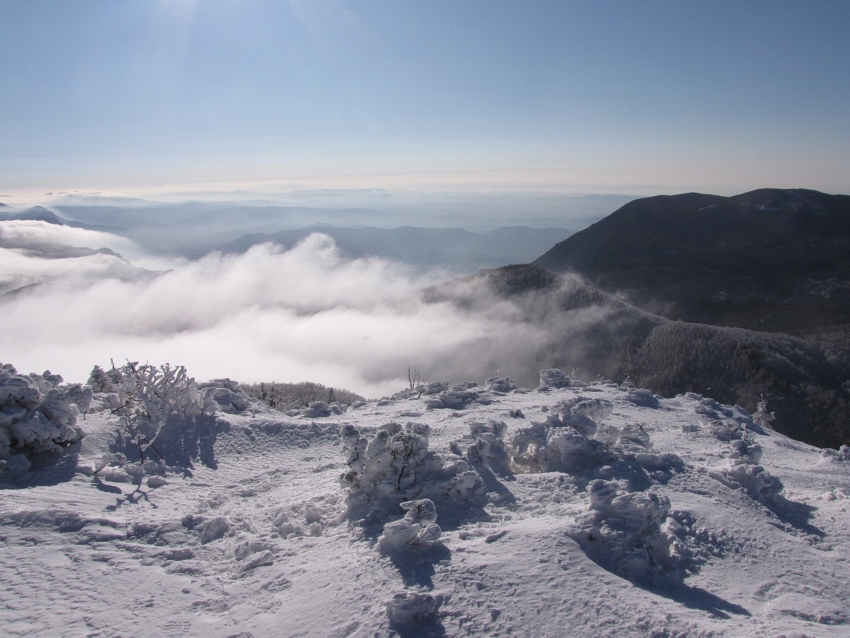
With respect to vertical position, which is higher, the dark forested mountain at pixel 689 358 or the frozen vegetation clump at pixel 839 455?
the frozen vegetation clump at pixel 839 455

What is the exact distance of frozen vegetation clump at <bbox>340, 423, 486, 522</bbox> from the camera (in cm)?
688

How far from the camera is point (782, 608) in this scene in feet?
15.6

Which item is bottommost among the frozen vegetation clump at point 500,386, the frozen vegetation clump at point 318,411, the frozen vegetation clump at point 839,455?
the frozen vegetation clump at point 318,411

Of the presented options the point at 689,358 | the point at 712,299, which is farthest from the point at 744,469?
the point at 712,299

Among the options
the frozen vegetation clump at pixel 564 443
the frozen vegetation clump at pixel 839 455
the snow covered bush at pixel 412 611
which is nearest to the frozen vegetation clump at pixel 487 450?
the frozen vegetation clump at pixel 564 443

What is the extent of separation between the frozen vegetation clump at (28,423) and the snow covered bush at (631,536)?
7.84m

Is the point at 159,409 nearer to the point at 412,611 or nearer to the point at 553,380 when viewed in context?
the point at 412,611

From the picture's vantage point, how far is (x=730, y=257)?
250 ft

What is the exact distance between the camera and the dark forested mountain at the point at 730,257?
195ft

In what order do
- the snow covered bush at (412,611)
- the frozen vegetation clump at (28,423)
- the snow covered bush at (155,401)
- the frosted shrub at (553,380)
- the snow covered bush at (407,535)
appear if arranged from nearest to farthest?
the snow covered bush at (412,611) < the snow covered bush at (407,535) < the frozen vegetation clump at (28,423) < the snow covered bush at (155,401) < the frosted shrub at (553,380)

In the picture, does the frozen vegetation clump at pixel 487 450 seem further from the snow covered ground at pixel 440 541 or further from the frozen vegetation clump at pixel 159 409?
the frozen vegetation clump at pixel 159 409

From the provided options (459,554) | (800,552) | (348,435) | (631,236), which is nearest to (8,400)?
(348,435)

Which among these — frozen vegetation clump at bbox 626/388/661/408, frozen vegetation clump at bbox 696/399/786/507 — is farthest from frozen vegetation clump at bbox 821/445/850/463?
frozen vegetation clump at bbox 626/388/661/408

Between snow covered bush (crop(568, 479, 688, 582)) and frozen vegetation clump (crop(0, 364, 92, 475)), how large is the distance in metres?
7.84
